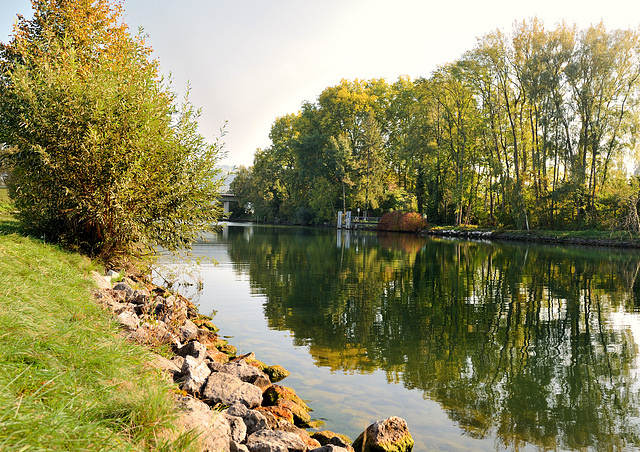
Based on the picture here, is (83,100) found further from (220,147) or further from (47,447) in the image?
(47,447)

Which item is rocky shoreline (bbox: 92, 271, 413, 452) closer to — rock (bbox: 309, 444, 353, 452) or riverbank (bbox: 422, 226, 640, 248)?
rock (bbox: 309, 444, 353, 452)

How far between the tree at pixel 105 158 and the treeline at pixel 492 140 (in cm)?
3869

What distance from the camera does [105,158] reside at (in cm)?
1062

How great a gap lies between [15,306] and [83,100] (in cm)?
685

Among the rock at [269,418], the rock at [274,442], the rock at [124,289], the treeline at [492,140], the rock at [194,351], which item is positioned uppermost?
the treeline at [492,140]

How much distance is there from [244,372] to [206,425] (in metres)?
2.54

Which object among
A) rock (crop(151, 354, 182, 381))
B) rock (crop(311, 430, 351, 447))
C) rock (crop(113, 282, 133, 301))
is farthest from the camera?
rock (crop(113, 282, 133, 301))

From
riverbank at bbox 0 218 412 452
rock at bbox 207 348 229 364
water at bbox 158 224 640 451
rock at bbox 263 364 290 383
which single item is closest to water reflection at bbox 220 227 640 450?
water at bbox 158 224 640 451

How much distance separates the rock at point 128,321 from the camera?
7.06 meters

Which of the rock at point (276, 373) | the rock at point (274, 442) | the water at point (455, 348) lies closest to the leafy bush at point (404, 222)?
the water at point (455, 348)

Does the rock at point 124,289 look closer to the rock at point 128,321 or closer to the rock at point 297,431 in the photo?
the rock at point 128,321

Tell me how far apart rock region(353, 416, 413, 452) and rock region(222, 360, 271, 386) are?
186cm

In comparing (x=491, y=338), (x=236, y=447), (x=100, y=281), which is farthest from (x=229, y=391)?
(x=491, y=338)

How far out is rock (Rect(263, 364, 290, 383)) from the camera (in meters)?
7.64
